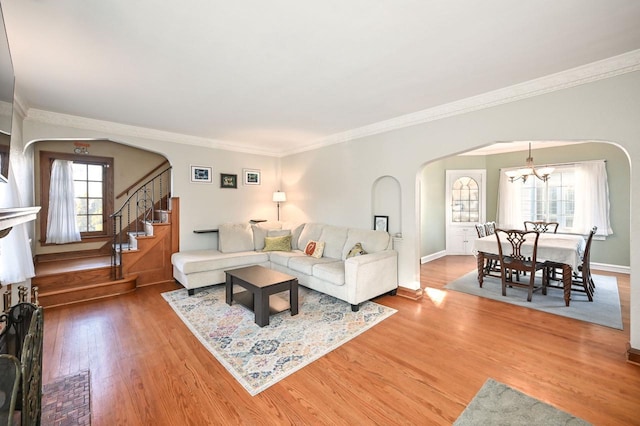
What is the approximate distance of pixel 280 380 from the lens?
220 cm

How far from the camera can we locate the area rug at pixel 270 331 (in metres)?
2.39

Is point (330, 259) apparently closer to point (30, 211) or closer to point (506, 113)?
point (506, 113)

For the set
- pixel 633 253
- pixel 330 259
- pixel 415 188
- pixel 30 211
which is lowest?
pixel 330 259

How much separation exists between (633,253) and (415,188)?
2202 millimetres

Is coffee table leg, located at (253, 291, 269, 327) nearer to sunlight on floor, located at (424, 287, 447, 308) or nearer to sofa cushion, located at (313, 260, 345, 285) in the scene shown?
sofa cushion, located at (313, 260, 345, 285)

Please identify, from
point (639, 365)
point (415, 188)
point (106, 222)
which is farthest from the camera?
point (106, 222)

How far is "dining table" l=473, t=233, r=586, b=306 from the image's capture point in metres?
3.69

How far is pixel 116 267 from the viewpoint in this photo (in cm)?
438

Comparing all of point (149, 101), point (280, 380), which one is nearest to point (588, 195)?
point (280, 380)

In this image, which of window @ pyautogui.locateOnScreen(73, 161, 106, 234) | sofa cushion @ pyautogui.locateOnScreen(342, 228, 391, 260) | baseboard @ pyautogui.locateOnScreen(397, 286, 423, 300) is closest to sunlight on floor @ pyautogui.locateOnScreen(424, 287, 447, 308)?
baseboard @ pyautogui.locateOnScreen(397, 286, 423, 300)

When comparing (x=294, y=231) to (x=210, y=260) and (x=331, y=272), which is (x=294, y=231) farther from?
(x=331, y=272)

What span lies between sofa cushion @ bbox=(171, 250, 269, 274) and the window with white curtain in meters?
5.91

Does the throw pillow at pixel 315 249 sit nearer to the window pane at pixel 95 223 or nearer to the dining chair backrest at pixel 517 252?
the dining chair backrest at pixel 517 252

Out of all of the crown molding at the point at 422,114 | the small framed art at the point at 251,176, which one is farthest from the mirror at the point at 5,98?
the small framed art at the point at 251,176
